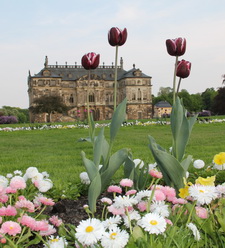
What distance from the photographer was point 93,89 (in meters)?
63.2

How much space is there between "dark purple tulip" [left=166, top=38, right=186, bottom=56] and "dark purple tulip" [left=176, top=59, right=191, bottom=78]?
116 millimetres

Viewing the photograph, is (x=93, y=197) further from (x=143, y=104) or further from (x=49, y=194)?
(x=143, y=104)

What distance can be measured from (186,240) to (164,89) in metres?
98.8

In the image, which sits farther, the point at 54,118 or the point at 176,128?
the point at 54,118

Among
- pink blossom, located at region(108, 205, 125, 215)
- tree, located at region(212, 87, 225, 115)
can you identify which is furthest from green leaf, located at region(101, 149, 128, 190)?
tree, located at region(212, 87, 225, 115)

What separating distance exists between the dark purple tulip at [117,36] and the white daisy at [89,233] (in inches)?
71.4

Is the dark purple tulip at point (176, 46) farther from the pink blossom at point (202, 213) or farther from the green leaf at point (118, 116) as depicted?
the pink blossom at point (202, 213)

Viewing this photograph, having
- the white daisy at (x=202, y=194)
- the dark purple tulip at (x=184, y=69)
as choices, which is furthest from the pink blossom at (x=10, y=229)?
the dark purple tulip at (x=184, y=69)

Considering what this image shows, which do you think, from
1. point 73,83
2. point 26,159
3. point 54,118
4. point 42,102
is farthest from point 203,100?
point 26,159

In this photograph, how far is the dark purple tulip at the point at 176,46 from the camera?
9.36ft

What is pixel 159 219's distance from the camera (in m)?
1.52

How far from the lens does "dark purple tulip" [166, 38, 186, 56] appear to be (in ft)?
9.36

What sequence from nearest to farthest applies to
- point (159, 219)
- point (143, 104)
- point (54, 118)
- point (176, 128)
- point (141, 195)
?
1. point (159, 219)
2. point (141, 195)
3. point (176, 128)
4. point (54, 118)
5. point (143, 104)

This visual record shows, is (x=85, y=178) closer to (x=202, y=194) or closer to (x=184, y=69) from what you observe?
(x=184, y=69)
